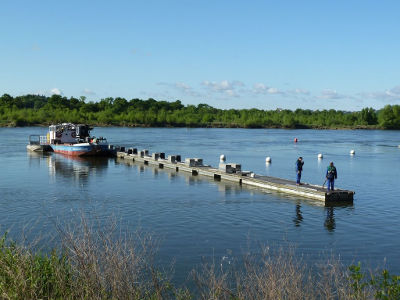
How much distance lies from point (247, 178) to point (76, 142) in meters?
38.4

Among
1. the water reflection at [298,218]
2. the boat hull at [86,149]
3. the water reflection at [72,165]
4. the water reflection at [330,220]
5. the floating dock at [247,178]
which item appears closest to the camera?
the water reflection at [330,220]

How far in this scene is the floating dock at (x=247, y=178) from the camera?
31.3 metres

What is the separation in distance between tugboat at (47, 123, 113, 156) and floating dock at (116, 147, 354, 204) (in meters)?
5.65

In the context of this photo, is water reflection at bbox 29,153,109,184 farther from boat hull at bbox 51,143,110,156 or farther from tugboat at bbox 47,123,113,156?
tugboat at bbox 47,123,113,156

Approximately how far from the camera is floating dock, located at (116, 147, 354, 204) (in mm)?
31312

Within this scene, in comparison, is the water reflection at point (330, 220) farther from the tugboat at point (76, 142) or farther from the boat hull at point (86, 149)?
the tugboat at point (76, 142)

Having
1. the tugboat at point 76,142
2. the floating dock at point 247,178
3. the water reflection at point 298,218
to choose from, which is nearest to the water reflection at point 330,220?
the water reflection at point 298,218

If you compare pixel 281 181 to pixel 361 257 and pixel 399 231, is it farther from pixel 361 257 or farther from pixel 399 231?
pixel 361 257

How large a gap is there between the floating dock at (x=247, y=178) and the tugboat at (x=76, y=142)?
565 centimetres

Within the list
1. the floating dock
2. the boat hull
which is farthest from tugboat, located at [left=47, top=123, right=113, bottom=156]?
the floating dock

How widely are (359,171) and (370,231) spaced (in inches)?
1165

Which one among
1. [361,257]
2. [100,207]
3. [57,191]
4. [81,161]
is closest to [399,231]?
[361,257]

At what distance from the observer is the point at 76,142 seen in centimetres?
6950

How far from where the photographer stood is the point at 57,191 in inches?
1409
